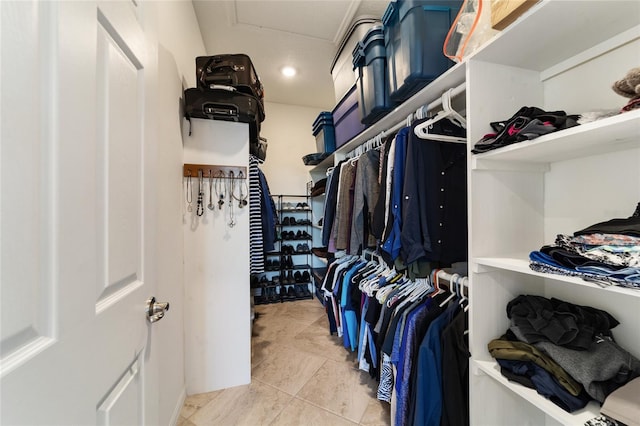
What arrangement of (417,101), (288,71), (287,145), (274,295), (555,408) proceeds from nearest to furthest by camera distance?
1. (555,408)
2. (417,101)
3. (288,71)
4. (274,295)
5. (287,145)

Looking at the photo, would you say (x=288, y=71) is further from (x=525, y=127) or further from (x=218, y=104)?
(x=525, y=127)

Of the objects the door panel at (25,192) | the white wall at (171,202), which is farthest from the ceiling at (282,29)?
the door panel at (25,192)

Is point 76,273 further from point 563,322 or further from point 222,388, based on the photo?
point 222,388

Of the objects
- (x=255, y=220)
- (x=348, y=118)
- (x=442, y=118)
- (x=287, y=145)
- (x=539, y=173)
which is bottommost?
(x=255, y=220)

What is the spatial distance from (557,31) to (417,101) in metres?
0.57

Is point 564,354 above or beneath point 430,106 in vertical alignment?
beneath

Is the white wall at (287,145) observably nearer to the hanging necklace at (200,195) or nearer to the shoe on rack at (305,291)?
the shoe on rack at (305,291)

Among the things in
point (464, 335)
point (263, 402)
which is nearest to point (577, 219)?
point (464, 335)

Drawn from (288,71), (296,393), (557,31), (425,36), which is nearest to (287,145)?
(288,71)

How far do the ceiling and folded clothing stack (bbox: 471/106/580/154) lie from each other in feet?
5.08

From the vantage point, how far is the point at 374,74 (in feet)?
4.87

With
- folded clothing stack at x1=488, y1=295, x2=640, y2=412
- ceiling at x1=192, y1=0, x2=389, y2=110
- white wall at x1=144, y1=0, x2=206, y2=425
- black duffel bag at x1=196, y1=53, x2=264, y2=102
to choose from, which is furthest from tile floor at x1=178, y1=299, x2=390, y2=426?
ceiling at x1=192, y1=0, x2=389, y2=110

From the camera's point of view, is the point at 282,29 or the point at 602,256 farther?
the point at 282,29

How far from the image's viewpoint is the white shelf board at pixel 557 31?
722mm
